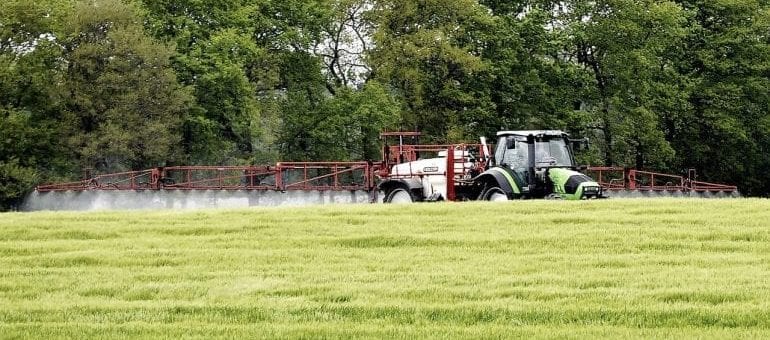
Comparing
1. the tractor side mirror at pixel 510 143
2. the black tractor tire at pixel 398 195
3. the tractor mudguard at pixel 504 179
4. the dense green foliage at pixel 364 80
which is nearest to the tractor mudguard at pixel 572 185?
the tractor mudguard at pixel 504 179

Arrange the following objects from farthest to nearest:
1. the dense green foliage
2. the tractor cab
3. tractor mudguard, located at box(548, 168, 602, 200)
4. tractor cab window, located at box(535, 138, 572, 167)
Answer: the dense green foliage < tractor cab window, located at box(535, 138, 572, 167) < the tractor cab < tractor mudguard, located at box(548, 168, 602, 200)

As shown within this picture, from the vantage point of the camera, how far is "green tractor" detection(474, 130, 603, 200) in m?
25.8

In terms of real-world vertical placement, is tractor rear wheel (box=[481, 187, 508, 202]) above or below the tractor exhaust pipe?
below

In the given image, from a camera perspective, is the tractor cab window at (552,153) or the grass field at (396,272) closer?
the grass field at (396,272)

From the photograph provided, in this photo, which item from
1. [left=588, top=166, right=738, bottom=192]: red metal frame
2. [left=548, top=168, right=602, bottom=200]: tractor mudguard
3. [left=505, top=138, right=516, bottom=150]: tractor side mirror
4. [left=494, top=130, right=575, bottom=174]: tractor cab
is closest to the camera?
[left=548, top=168, right=602, bottom=200]: tractor mudguard

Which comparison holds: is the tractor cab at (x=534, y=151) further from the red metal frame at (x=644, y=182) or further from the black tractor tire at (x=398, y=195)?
the red metal frame at (x=644, y=182)

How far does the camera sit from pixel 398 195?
99.6ft

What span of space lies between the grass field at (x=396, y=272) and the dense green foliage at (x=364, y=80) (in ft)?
75.9

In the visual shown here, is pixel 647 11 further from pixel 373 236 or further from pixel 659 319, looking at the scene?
pixel 659 319

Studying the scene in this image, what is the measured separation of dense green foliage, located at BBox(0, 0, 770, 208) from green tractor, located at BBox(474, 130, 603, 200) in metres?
18.5

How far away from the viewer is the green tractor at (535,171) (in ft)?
84.6

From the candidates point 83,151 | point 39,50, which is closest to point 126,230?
point 83,151

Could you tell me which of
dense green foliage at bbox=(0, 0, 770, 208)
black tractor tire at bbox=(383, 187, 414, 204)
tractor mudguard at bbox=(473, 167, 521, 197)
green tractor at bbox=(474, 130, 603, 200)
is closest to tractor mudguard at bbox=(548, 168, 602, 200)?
green tractor at bbox=(474, 130, 603, 200)

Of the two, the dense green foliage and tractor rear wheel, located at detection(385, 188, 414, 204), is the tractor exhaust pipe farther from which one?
the dense green foliage
